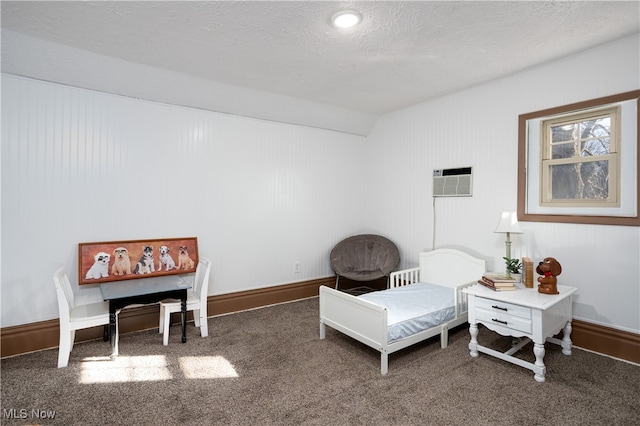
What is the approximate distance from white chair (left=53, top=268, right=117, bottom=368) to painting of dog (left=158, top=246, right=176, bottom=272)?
2.30ft

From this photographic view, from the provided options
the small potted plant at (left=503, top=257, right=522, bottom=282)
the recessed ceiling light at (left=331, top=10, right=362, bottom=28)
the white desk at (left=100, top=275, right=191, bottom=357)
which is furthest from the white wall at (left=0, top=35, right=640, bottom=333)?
the recessed ceiling light at (left=331, top=10, right=362, bottom=28)

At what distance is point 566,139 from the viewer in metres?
3.00

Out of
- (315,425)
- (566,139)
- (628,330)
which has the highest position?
(566,139)

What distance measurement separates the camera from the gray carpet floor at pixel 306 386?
6.56 feet

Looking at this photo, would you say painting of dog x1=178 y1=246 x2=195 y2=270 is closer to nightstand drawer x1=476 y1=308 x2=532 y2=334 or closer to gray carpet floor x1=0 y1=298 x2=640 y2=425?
gray carpet floor x1=0 y1=298 x2=640 y2=425

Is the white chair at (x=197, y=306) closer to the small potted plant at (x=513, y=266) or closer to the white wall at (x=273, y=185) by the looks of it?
the white wall at (x=273, y=185)

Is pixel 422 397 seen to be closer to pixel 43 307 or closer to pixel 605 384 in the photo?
pixel 605 384

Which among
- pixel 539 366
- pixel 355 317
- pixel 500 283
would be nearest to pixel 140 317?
pixel 355 317

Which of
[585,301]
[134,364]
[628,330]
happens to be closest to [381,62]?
[585,301]

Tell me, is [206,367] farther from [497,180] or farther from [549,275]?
[497,180]

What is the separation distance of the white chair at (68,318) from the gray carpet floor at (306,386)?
15 cm

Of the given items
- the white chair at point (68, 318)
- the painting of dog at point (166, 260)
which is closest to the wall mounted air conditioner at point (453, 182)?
the painting of dog at point (166, 260)

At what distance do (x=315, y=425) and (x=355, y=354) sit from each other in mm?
949

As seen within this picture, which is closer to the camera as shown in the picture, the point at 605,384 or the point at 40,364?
the point at 605,384
